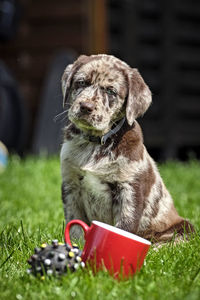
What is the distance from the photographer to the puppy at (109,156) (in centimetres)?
315

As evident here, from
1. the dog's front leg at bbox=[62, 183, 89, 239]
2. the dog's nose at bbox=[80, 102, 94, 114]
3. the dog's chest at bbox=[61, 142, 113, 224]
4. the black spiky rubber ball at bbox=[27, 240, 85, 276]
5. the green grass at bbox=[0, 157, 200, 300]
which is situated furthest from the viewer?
the dog's front leg at bbox=[62, 183, 89, 239]

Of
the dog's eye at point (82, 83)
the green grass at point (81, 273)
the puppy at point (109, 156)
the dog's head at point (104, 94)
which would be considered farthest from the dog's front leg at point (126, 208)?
the dog's eye at point (82, 83)

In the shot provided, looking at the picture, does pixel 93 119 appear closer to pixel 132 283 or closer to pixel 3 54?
pixel 132 283

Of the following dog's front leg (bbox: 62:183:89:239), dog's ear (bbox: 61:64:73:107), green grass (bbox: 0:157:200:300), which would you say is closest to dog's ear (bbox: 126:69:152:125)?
dog's ear (bbox: 61:64:73:107)

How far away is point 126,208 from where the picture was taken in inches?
123

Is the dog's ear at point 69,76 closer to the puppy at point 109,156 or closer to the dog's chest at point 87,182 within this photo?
the puppy at point 109,156

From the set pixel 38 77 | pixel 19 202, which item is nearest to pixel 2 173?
pixel 19 202

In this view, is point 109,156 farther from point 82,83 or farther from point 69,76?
point 69,76

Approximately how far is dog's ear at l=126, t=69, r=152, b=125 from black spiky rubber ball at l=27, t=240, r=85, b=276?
0.93 m

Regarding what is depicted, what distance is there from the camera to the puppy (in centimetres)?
315

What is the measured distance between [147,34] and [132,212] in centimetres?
745

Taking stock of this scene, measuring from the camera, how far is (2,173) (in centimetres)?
652

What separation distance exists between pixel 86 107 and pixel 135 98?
35cm

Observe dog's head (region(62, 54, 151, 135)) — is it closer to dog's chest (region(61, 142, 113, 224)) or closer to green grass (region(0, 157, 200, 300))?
dog's chest (region(61, 142, 113, 224))
